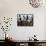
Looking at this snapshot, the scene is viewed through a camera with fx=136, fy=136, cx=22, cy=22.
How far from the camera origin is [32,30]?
464 cm

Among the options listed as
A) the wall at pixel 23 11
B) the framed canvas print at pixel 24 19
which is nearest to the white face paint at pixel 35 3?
the wall at pixel 23 11

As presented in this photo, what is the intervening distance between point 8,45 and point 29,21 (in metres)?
1.13

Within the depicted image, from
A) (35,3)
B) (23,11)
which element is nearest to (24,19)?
(23,11)

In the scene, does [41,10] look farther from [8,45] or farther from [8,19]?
[8,45]

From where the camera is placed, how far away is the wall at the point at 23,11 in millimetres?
4641

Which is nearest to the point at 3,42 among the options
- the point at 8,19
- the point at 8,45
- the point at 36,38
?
the point at 8,45

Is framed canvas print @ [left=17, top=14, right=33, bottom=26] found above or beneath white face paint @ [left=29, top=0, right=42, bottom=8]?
beneath

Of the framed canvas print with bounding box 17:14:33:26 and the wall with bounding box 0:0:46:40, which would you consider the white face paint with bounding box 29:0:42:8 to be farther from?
the framed canvas print with bounding box 17:14:33:26

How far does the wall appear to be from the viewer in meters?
4.64

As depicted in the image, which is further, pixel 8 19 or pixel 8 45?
pixel 8 19

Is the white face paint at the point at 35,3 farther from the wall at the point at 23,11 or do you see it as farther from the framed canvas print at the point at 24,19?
the framed canvas print at the point at 24,19

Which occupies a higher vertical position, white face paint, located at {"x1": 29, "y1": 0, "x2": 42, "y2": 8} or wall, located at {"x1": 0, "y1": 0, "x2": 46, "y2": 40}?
white face paint, located at {"x1": 29, "y1": 0, "x2": 42, "y2": 8}

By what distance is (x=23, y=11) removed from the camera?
15.3 ft

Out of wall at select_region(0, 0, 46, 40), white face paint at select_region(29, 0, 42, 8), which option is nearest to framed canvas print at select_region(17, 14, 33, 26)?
wall at select_region(0, 0, 46, 40)
